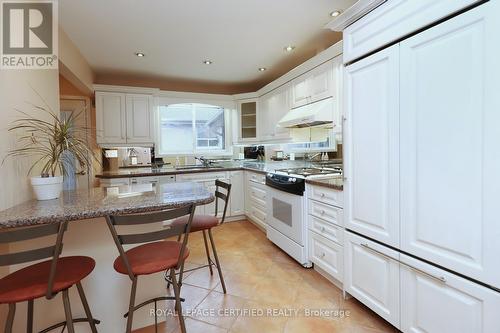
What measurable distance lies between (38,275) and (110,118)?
314 centimetres

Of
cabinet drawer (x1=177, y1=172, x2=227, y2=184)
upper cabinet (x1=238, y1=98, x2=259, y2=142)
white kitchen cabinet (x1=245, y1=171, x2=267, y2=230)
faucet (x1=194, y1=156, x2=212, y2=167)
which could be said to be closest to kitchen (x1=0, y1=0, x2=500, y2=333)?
white kitchen cabinet (x1=245, y1=171, x2=267, y2=230)

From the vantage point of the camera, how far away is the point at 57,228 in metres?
0.99

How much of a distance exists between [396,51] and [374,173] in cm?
74

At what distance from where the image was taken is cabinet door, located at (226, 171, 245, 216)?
13.3ft

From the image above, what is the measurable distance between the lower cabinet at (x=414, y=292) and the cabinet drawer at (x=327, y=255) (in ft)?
0.36

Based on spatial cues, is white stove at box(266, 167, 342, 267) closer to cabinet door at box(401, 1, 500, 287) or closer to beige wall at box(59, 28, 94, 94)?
cabinet door at box(401, 1, 500, 287)

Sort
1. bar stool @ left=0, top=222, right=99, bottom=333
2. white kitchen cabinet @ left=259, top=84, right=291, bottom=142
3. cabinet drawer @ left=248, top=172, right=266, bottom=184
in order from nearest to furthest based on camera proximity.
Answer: bar stool @ left=0, top=222, right=99, bottom=333 → cabinet drawer @ left=248, top=172, right=266, bottom=184 → white kitchen cabinet @ left=259, top=84, right=291, bottom=142

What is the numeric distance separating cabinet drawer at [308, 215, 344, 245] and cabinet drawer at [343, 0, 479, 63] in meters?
1.31

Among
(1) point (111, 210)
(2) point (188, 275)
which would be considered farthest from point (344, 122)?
(2) point (188, 275)

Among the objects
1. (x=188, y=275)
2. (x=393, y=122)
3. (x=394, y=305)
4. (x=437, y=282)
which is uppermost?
(x=393, y=122)

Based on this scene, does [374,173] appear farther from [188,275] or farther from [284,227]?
[188,275]

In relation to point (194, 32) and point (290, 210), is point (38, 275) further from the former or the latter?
point (194, 32)

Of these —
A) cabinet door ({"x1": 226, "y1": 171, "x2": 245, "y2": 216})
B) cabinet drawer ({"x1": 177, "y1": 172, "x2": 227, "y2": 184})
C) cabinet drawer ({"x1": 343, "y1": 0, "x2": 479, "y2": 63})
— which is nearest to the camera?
cabinet drawer ({"x1": 343, "y1": 0, "x2": 479, "y2": 63})

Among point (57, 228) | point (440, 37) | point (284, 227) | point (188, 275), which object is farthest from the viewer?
point (284, 227)
